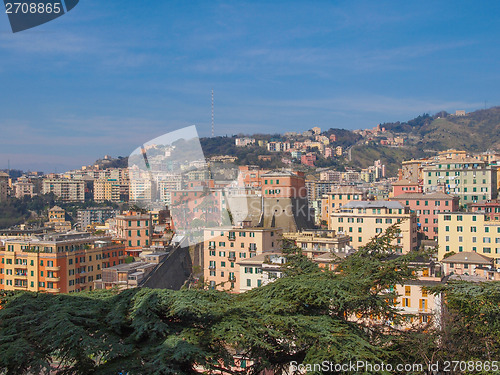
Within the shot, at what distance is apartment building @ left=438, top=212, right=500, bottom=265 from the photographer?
22094 mm

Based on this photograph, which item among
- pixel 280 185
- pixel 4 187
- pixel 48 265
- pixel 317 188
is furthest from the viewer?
pixel 317 188

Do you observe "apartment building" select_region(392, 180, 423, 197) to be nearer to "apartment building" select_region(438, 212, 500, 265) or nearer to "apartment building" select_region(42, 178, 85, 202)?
"apartment building" select_region(438, 212, 500, 265)

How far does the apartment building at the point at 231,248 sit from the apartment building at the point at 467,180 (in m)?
17.8

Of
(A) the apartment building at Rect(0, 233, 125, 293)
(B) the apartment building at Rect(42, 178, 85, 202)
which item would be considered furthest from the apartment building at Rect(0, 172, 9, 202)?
(A) the apartment building at Rect(0, 233, 125, 293)

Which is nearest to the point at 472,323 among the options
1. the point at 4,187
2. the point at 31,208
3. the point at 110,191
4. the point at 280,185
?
the point at 280,185

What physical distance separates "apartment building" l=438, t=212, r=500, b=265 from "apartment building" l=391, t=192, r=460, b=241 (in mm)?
6448

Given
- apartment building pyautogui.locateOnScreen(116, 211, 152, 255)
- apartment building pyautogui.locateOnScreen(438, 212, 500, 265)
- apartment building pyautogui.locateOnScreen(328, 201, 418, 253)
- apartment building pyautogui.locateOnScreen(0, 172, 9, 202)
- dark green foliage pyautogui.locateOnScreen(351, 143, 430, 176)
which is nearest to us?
apartment building pyautogui.locateOnScreen(438, 212, 500, 265)

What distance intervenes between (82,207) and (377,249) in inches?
2773

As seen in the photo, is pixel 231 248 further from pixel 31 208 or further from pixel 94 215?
pixel 31 208

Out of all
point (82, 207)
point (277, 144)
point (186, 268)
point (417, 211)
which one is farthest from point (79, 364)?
point (277, 144)

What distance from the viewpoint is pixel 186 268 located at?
95.4 ft

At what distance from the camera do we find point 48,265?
2114cm

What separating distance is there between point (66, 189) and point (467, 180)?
68664 millimetres

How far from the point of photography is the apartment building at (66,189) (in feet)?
277
